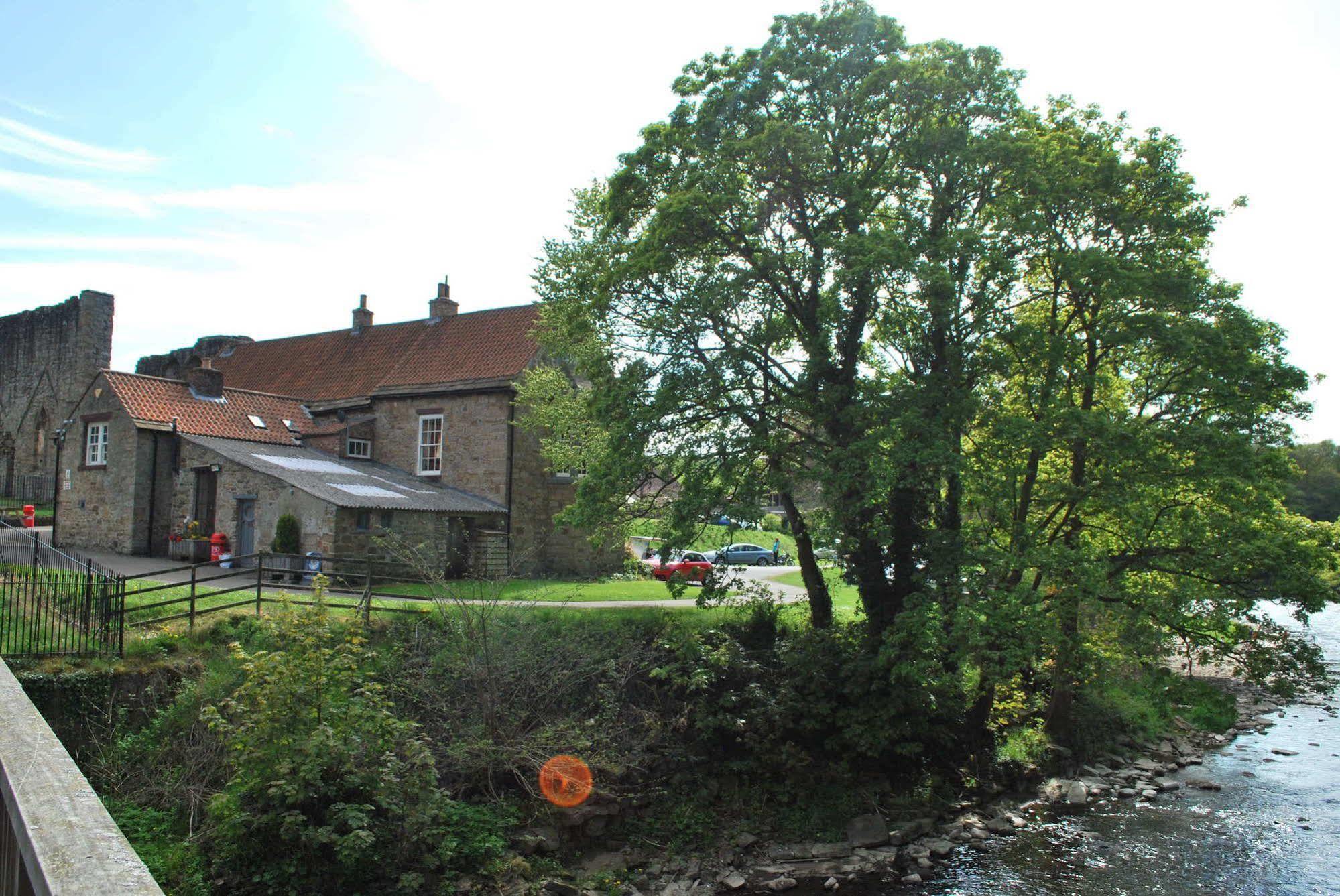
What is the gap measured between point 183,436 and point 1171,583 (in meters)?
25.3

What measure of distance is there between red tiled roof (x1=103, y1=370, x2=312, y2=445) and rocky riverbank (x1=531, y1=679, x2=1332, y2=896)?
20.3m

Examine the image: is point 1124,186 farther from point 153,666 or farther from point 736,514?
point 153,666

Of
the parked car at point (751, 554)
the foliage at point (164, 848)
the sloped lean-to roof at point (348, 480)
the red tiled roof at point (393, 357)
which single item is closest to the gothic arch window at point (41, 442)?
the red tiled roof at point (393, 357)

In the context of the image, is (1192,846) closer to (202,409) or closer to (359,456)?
(359,456)

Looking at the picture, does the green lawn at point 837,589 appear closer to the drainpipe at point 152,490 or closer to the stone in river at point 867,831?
the stone in river at point 867,831

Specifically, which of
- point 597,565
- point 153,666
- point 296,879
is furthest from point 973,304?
point 597,565

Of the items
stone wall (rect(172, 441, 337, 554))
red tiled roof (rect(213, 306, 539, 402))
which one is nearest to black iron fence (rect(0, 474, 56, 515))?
red tiled roof (rect(213, 306, 539, 402))

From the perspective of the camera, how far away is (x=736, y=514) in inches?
639

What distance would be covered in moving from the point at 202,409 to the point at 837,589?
20146 millimetres

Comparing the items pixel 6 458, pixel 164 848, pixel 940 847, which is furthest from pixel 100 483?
pixel 940 847

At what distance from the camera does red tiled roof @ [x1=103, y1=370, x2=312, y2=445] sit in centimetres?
2766

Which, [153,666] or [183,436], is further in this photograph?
[183,436]

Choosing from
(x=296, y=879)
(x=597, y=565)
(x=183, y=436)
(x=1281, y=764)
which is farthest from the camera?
(x=597, y=565)

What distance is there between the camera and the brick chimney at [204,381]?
29.7 metres
